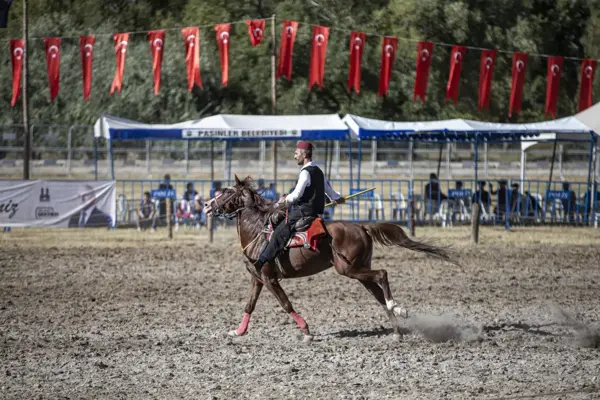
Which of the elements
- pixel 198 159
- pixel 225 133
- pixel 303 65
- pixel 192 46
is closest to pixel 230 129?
pixel 225 133

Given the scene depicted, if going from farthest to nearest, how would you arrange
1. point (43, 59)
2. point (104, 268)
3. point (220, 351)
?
point (43, 59) < point (104, 268) < point (220, 351)

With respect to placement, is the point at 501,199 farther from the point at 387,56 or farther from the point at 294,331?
the point at 294,331

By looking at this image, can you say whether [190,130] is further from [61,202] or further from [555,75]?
[555,75]

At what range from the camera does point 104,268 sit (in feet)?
54.5

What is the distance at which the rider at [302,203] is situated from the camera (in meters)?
9.89

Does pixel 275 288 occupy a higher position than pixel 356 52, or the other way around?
pixel 356 52

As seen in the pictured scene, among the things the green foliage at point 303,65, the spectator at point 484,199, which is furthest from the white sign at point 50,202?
the green foliage at point 303,65

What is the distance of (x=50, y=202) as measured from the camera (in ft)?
73.0

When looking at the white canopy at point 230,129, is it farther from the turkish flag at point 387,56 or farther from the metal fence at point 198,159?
the metal fence at point 198,159

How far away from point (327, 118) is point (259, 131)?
8.47ft

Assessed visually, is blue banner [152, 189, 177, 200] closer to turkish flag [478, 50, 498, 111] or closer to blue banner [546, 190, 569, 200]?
blue banner [546, 190, 569, 200]

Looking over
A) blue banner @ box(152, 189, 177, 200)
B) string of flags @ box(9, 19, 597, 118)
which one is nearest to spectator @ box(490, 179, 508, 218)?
string of flags @ box(9, 19, 597, 118)

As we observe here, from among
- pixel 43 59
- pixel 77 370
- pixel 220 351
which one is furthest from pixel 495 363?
pixel 43 59

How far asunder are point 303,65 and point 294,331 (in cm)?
3495
